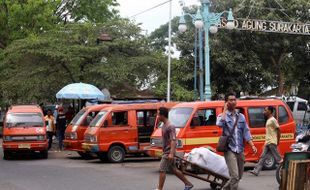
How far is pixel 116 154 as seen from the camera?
17609 mm

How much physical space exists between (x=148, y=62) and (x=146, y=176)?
12.8 m

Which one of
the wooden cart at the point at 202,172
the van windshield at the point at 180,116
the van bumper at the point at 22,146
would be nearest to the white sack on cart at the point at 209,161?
the wooden cart at the point at 202,172

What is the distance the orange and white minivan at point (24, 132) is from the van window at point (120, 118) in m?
2.92

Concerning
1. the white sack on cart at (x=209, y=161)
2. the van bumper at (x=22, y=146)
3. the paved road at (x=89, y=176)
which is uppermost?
the white sack on cart at (x=209, y=161)

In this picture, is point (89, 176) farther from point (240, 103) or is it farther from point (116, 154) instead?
point (240, 103)

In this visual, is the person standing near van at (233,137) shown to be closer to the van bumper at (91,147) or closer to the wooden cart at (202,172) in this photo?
the wooden cart at (202,172)

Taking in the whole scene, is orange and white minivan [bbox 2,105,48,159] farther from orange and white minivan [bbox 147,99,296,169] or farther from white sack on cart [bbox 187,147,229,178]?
white sack on cart [bbox 187,147,229,178]

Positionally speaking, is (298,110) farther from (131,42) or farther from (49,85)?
(49,85)

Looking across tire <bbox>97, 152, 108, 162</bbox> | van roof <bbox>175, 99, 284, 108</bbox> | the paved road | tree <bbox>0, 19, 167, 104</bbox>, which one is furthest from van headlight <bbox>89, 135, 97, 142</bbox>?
tree <bbox>0, 19, 167, 104</bbox>

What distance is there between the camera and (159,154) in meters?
14.5

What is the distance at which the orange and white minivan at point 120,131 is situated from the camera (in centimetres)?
1741

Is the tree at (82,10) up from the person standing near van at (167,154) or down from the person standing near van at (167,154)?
up

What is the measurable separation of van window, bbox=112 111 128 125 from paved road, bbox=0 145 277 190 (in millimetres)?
1366

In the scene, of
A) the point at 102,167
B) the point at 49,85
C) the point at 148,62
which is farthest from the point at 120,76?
the point at 102,167
